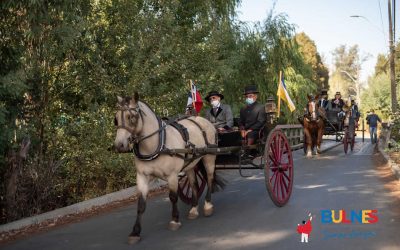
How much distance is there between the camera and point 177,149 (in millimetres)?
6645

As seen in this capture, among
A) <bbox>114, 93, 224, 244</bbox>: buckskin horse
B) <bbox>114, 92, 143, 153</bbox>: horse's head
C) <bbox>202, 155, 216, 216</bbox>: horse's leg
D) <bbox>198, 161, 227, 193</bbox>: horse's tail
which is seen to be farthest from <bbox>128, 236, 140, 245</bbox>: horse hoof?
<bbox>198, 161, 227, 193</bbox>: horse's tail

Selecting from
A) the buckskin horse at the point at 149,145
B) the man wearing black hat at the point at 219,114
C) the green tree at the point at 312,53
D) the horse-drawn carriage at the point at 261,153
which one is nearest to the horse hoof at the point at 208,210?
the horse-drawn carriage at the point at 261,153

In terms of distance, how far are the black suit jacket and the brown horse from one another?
28.0ft

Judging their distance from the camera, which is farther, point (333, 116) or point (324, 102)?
point (324, 102)

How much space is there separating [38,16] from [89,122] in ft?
10.1

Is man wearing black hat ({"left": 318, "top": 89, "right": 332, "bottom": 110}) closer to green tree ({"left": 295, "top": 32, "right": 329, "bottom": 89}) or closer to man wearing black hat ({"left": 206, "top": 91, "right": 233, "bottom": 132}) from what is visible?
man wearing black hat ({"left": 206, "top": 91, "right": 233, "bottom": 132})

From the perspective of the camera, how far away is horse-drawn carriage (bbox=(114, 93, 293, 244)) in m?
6.05

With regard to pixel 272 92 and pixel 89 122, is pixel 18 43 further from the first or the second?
pixel 272 92

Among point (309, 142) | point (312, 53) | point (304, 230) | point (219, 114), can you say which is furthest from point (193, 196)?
point (312, 53)

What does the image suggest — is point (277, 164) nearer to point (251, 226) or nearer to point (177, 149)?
point (251, 226)

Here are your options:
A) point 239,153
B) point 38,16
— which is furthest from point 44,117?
point 239,153

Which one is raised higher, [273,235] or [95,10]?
[95,10]

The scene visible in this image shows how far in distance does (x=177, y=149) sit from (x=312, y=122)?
11.4 metres

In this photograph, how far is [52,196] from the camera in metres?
9.25
